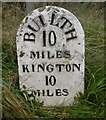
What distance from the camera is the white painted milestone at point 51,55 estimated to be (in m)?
2.12

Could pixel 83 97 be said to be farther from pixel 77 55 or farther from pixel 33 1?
pixel 33 1

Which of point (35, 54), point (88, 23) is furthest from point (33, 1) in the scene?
point (35, 54)

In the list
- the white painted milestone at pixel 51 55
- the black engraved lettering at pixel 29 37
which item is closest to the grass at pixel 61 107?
the white painted milestone at pixel 51 55

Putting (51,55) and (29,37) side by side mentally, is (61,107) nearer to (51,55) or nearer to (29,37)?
(51,55)

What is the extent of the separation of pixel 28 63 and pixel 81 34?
362 mm

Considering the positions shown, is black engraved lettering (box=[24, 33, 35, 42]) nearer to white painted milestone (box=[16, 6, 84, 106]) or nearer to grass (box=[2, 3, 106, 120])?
white painted milestone (box=[16, 6, 84, 106])

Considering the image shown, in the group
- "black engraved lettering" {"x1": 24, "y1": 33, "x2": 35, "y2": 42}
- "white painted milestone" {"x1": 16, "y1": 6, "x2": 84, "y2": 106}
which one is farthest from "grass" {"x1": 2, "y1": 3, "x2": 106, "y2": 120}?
"black engraved lettering" {"x1": 24, "y1": 33, "x2": 35, "y2": 42}

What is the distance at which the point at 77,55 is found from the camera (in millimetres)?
2170

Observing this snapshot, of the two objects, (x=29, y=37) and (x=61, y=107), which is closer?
(x=29, y=37)

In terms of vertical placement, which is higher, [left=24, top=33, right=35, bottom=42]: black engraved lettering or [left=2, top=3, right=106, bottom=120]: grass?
[left=24, top=33, right=35, bottom=42]: black engraved lettering

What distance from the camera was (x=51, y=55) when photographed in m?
2.18

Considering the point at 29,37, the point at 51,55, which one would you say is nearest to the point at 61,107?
the point at 51,55

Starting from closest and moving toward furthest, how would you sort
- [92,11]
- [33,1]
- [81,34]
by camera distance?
[81,34], [33,1], [92,11]

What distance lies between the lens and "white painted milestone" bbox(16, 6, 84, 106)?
2.12 meters
